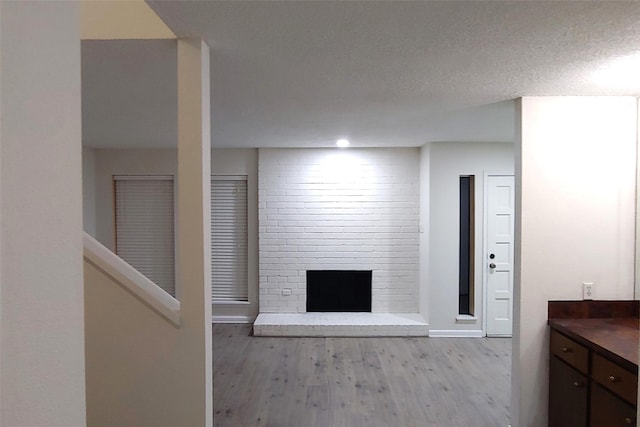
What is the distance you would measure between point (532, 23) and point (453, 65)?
1.65 feet

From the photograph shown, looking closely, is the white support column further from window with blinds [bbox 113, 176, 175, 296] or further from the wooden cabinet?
window with blinds [bbox 113, 176, 175, 296]

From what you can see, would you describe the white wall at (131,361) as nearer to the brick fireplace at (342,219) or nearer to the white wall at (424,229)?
the brick fireplace at (342,219)

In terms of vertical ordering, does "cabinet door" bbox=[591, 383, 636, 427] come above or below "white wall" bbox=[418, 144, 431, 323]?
below

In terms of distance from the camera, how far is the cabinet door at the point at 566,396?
2.33 m

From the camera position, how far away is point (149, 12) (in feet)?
5.81

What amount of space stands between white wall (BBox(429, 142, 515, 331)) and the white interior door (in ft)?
0.32

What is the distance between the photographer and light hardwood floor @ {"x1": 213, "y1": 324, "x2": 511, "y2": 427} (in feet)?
10.3

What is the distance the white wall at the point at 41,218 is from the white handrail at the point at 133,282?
1.16m

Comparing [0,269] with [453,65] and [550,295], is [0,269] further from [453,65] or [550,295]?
[550,295]

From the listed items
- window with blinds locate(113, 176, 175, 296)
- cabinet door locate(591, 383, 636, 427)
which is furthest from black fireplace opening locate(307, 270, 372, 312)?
cabinet door locate(591, 383, 636, 427)

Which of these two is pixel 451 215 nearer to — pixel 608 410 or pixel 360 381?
pixel 360 381

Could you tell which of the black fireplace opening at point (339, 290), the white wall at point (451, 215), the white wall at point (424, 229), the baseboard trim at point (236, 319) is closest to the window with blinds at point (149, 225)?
the baseboard trim at point (236, 319)

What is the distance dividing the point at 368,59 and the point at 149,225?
15.1ft

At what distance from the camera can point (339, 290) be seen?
5.47 meters
